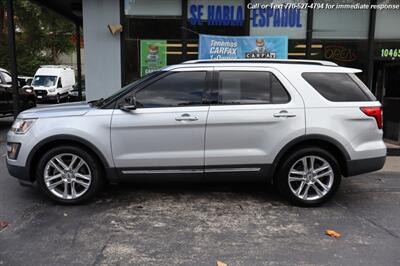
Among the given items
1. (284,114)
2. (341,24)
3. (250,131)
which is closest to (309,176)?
(284,114)

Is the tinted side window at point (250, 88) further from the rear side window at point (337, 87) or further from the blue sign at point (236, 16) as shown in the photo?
the blue sign at point (236, 16)

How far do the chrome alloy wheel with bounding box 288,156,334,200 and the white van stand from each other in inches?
997

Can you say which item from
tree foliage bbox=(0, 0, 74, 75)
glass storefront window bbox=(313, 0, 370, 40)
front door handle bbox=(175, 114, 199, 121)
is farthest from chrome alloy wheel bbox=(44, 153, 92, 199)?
tree foliage bbox=(0, 0, 74, 75)

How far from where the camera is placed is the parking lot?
159 inches

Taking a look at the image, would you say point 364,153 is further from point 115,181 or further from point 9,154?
point 9,154

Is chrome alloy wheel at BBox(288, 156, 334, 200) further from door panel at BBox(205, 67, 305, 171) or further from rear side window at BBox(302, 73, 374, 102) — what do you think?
rear side window at BBox(302, 73, 374, 102)

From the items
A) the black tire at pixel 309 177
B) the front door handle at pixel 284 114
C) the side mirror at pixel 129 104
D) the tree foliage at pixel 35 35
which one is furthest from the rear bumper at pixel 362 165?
the tree foliage at pixel 35 35

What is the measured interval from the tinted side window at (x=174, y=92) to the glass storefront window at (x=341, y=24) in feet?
16.9

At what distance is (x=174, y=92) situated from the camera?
5441 millimetres

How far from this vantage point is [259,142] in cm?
537

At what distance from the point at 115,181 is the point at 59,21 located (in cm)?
2412

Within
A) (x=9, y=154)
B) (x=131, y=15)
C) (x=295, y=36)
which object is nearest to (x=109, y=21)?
(x=131, y=15)

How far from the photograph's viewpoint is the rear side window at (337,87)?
18.1 ft

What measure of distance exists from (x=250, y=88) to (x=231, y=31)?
450 centimetres
